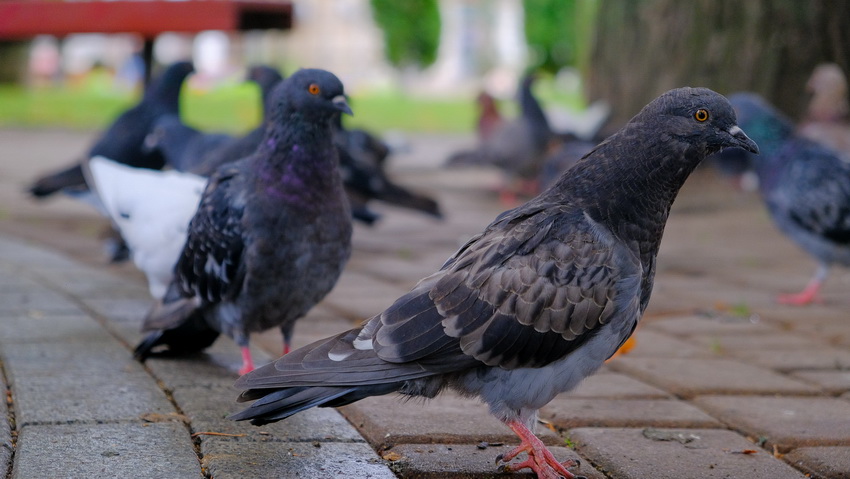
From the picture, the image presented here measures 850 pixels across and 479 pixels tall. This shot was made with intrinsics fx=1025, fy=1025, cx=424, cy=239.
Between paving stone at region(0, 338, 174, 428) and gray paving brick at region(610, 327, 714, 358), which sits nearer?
paving stone at region(0, 338, 174, 428)

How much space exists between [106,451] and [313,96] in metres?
1.44

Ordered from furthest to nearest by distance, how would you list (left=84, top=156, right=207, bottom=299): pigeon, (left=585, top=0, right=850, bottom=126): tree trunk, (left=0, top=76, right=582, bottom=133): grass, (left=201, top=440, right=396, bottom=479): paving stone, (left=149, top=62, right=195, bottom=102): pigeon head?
1. (left=0, top=76, right=582, bottom=133): grass
2. (left=585, top=0, right=850, bottom=126): tree trunk
3. (left=149, top=62, right=195, bottom=102): pigeon head
4. (left=84, top=156, right=207, bottom=299): pigeon
5. (left=201, top=440, right=396, bottom=479): paving stone

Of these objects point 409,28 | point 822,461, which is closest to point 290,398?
point 822,461

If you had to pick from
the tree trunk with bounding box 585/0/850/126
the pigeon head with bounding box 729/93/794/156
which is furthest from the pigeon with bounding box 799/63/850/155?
the pigeon head with bounding box 729/93/794/156

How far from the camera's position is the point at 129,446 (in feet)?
8.60

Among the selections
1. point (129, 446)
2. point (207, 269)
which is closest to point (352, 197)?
point (207, 269)

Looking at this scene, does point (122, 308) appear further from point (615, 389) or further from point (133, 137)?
point (133, 137)

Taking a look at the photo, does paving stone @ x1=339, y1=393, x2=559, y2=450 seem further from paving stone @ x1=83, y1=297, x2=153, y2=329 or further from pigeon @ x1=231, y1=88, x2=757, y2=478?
paving stone @ x1=83, y1=297, x2=153, y2=329

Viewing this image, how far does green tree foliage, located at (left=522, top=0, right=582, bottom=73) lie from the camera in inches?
1366

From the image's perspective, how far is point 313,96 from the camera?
3508 mm

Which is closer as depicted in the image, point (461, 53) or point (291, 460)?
point (291, 460)

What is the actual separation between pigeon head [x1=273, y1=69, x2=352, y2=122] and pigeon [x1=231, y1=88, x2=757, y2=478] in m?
1.02

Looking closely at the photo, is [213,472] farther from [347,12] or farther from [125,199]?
[347,12]

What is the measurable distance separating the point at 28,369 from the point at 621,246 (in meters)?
1.92
